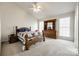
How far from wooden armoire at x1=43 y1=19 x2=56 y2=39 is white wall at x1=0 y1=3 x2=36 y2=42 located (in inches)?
11.0

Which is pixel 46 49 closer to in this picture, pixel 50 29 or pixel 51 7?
pixel 50 29

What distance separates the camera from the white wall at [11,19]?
1903 mm

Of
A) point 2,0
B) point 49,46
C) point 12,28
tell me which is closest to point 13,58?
point 12,28

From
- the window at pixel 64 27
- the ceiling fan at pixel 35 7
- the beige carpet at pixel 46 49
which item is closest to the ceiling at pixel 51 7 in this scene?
the ceiling fan at pixel 35 7

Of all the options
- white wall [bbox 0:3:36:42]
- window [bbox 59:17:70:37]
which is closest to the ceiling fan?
white wall [bbox 0:3:36:42]

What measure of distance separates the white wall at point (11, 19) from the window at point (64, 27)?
57 cm

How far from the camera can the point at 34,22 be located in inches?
79.0

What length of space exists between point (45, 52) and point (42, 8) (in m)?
0.90

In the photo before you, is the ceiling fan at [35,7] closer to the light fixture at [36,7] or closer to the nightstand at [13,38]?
the light fixture at [36,7]

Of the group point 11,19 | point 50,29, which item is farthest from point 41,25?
point 11,19

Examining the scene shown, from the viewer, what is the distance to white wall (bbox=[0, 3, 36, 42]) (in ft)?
6.24

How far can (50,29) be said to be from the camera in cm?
206

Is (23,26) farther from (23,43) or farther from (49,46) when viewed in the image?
(49,46)

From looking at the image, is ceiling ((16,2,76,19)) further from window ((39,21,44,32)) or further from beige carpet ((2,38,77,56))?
beige carpet ((2,38,77,56))
